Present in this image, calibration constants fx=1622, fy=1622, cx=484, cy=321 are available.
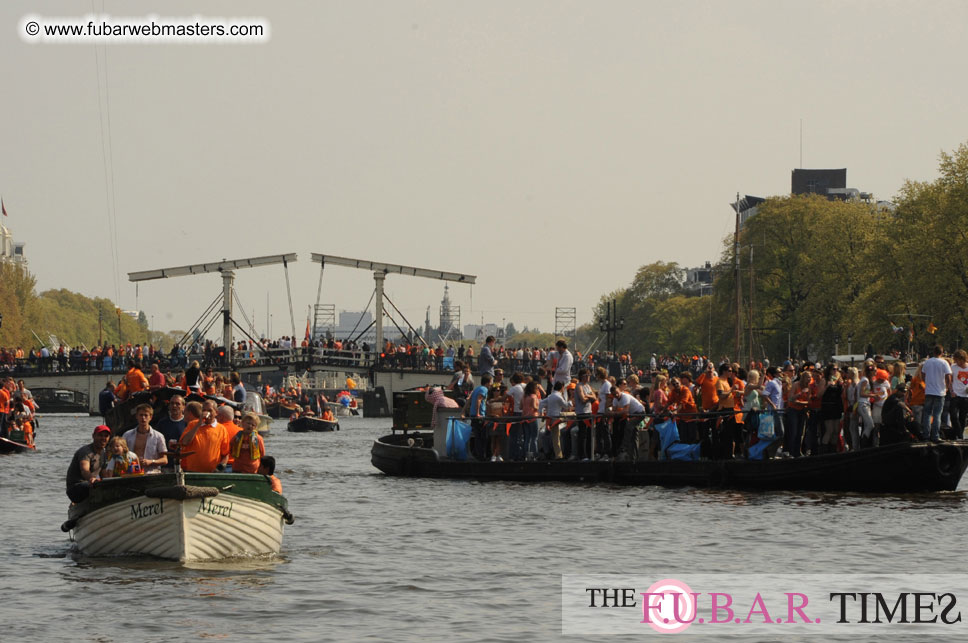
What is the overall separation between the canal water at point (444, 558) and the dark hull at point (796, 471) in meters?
0.31

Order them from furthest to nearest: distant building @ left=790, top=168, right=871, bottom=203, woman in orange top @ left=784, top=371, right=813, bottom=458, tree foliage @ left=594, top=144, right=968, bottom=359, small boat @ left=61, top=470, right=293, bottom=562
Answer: distant building @ left=790, top=168, right=871, bottom=203, tree foliage @ left=594, top=144, right=968, bottom=359, woman in orange top @ left=784, top=371, right=813, bottom=458, small boat @ left=61, top=470, right=293, bottom=562

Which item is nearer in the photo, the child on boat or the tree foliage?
the child on boat

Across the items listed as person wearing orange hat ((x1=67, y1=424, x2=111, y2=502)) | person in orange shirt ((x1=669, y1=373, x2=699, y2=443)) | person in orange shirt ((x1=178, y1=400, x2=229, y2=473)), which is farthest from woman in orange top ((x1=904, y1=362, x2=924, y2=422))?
person wearing orange hat ((x1=67, y1=424, x2=111, y2=502))

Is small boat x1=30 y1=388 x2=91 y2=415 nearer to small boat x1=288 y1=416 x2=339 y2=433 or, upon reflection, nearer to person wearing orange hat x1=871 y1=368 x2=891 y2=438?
small boat x1=288 y1=416 x2=339 y2=433

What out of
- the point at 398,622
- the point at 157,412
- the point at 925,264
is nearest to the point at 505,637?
the point at 398,622

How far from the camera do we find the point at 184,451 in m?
19.8

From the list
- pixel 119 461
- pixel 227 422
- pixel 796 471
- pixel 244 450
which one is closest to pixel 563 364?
pixel 796 471

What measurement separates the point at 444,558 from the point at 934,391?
10890 millimetres

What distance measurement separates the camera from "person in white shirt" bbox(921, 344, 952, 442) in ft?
90.8

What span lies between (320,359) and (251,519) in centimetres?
6649

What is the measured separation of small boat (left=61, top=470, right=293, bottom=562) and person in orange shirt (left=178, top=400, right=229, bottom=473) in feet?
1.87

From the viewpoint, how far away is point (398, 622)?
16.2 metres

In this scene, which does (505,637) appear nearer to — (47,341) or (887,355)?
(887,355)

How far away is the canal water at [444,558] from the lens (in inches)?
639
